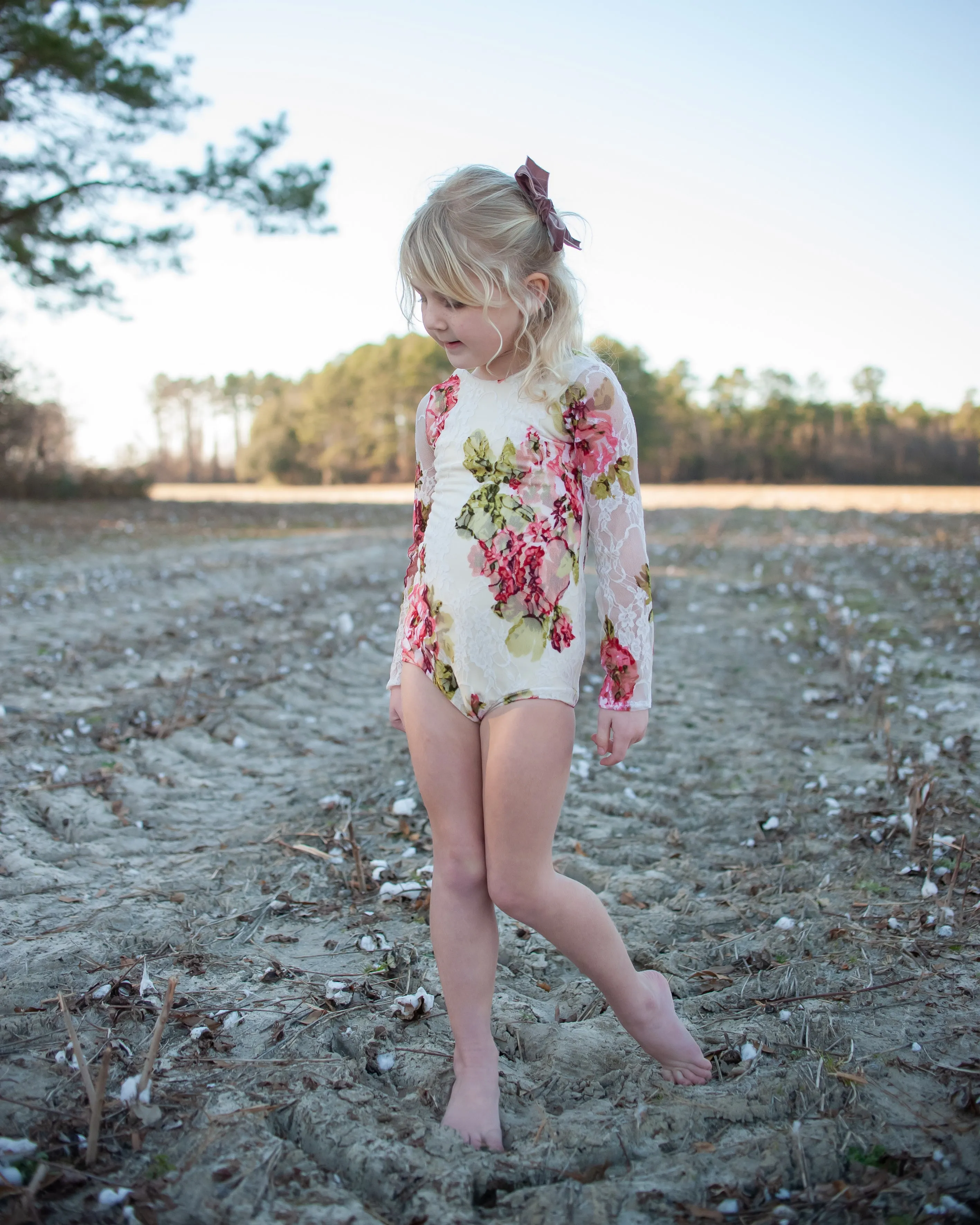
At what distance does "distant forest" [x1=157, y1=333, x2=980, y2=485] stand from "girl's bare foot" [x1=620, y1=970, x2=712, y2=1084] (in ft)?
151

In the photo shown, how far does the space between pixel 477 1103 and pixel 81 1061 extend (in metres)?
0.84

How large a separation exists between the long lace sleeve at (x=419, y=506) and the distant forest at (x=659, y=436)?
4529cm

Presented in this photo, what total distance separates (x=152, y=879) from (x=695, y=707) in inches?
129

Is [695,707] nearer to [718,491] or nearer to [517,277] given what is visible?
[517,277]

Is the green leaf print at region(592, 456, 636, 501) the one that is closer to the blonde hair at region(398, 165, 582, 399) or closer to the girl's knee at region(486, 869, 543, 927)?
the blonde hair at region(398, 165, 582, 399)

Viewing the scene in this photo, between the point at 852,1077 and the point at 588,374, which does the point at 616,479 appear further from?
the point at 852,1077

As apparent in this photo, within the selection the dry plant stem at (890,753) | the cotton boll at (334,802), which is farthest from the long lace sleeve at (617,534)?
the dry plant stem at (890,753)

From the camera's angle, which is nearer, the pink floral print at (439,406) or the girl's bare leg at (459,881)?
the girl's bare leg at (459,881)

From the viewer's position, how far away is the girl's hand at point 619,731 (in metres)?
2.05

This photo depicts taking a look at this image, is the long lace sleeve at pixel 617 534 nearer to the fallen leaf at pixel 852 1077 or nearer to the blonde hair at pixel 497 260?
the blonde hair at pixel 497 260

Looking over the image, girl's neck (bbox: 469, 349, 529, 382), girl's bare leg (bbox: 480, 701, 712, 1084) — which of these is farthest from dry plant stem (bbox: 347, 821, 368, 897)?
girl's neck (bbox: 469, 349, 529, 382)

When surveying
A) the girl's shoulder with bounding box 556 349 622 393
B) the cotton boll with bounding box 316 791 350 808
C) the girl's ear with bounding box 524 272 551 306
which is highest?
the girl's ear with bounding box 524 272 551 306

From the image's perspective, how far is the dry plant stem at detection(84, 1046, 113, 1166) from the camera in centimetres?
175

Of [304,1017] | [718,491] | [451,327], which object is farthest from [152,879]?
[718,491]
